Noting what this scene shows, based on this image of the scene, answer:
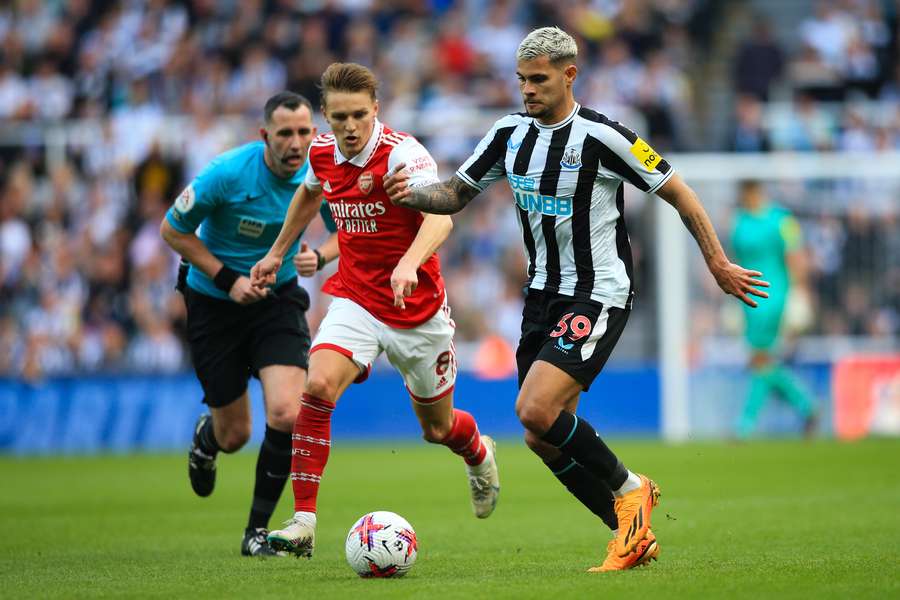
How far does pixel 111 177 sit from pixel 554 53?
12.7m

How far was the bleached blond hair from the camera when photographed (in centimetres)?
683

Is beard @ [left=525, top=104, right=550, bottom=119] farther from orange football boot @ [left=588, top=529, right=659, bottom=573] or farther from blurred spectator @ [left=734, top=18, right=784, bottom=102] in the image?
blurred spectator @ [left=734, top=18, right=784, bottom=102]

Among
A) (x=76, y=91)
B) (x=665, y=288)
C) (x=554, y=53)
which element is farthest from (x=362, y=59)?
(x=554, y=53)

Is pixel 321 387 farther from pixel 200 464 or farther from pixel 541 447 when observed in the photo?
pixel 200 464

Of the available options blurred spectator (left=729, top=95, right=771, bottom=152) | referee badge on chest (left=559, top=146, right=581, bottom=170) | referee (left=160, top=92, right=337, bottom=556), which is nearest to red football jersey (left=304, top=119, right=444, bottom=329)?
referee (left=160, top=92, right=337, bottom=556)

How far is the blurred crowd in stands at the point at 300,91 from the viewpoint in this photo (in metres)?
17.6

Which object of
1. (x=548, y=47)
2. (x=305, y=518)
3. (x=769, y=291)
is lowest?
(x=305, y=518)

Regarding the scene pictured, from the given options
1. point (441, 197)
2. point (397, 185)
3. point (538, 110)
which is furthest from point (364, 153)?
point (538, 110)

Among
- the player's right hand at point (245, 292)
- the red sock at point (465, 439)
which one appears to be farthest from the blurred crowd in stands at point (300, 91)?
the player's right hand at point (245, 292)

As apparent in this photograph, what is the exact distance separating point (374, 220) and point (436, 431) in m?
1.34

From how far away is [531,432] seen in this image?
22.9 ft

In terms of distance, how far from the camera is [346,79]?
7367 millimetres

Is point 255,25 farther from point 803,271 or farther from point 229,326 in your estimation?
point 229,326

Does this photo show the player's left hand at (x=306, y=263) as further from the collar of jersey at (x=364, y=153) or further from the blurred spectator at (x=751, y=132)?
the blurred spectator at (x=751, y=132)
